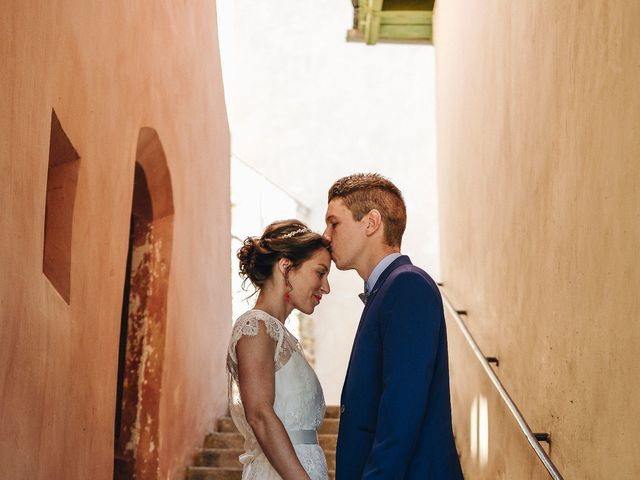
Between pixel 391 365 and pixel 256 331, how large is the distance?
61 cm

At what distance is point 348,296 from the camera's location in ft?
40.7

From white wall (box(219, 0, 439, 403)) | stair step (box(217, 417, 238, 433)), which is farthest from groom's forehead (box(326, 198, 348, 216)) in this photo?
white wall (box(219, 0, 439, 403))

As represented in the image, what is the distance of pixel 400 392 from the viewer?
2.21 meters

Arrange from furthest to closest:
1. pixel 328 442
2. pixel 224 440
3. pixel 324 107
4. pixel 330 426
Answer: pixel 324 107 < pixel 224 440 < pixel 330 426 < pixel 328 442

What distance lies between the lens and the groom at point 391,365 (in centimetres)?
220

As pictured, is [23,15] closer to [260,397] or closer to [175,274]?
[260,397]

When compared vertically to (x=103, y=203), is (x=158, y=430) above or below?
below

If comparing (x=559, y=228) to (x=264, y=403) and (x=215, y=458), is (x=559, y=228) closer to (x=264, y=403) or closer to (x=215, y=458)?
(x=264, y=403)

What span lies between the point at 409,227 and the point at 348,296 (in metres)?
1.33

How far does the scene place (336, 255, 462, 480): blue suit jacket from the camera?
7.21 feet

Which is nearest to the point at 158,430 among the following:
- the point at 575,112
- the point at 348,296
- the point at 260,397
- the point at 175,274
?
the point at 175,274

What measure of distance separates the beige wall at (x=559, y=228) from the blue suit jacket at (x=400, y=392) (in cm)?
40

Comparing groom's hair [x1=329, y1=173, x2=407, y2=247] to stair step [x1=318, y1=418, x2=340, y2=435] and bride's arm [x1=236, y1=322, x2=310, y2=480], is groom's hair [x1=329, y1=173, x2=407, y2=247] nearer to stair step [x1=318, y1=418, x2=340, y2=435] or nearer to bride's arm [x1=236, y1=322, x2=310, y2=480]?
bride's arm [x1=236, y1=322, x2=310, y2=480]

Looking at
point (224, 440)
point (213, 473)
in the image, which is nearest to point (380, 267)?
point (213, 473)
